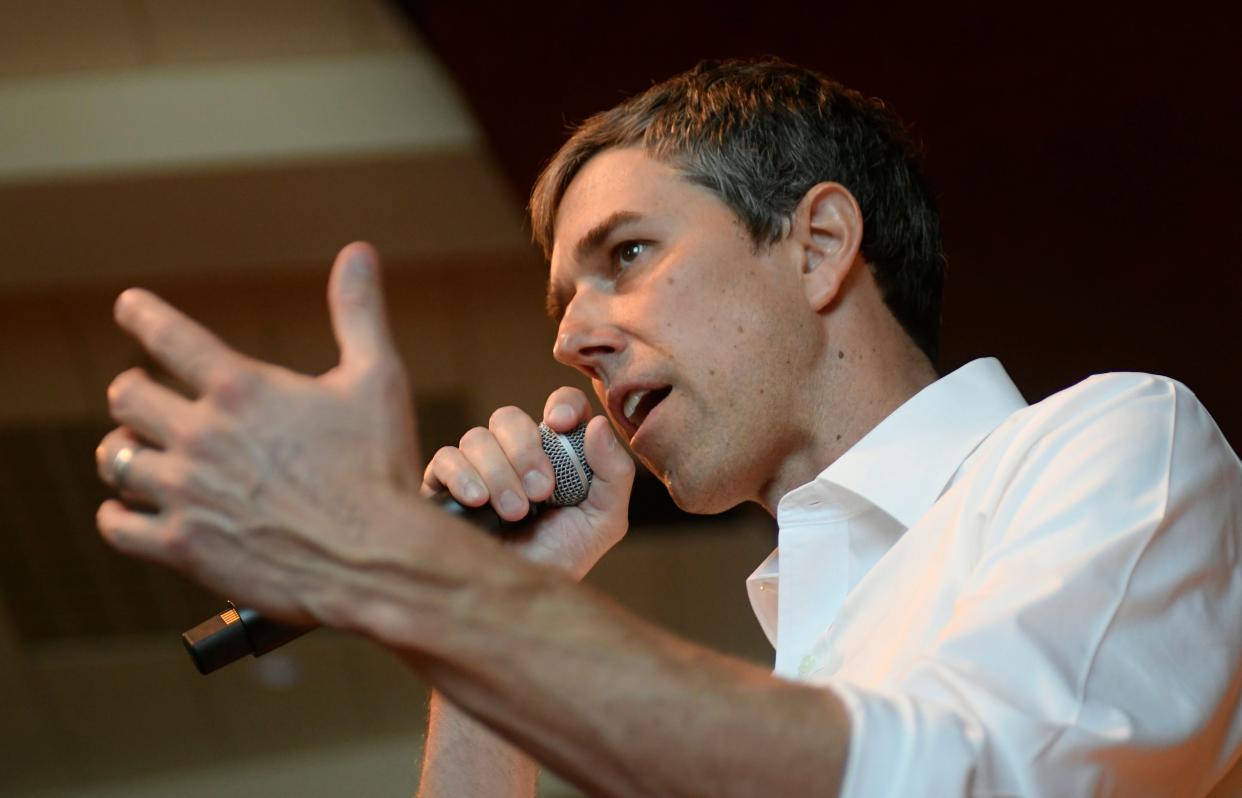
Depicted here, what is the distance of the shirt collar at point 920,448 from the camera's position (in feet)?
4.23

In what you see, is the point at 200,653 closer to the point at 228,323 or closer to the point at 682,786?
the point at 682,786

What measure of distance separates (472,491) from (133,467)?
63 centimetres

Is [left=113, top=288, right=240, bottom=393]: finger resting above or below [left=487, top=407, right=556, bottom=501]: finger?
above

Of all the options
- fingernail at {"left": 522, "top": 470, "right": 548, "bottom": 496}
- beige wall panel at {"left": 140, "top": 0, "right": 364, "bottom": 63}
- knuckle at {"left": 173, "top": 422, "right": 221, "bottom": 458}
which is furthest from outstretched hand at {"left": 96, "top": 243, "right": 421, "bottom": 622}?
beige wall panel at {"left": 140, "top": 0, "right": 364, "bottom": 63}

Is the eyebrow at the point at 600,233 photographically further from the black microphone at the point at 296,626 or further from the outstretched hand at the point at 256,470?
the outstretched hand at the point at 256,470

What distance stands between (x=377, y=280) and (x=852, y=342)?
851mm

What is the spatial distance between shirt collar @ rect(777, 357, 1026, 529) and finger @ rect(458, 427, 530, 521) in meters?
0.29

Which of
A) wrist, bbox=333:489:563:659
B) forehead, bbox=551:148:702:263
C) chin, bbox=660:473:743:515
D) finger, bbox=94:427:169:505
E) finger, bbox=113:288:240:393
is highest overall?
finger, bbox=113:288:240:393

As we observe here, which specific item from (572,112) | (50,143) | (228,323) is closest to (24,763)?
(228,323)

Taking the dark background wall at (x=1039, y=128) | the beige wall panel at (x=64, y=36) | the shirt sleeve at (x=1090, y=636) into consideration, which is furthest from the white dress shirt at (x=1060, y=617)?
the beige wall panel at (x=64, y=36)

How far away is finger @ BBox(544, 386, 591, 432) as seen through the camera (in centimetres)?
151

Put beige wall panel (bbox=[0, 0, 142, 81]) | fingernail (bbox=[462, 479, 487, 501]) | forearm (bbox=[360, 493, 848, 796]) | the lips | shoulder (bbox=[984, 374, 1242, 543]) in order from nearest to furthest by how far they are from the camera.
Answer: forearm (bbox=[360, 493, 848, 796]) < shoulder (bbox=[984, 374, 1242, 543]) < fingernail (bbox=[462, 479, 487, 501]) < the lips < beige wall panel (bbox=[0, 0, 142, 81])

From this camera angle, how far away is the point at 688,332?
Result: 1490mm

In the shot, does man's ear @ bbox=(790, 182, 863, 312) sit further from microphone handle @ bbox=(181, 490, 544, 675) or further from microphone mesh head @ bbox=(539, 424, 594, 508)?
microphone handle @ bbox=(181, 490, 544, 675)
